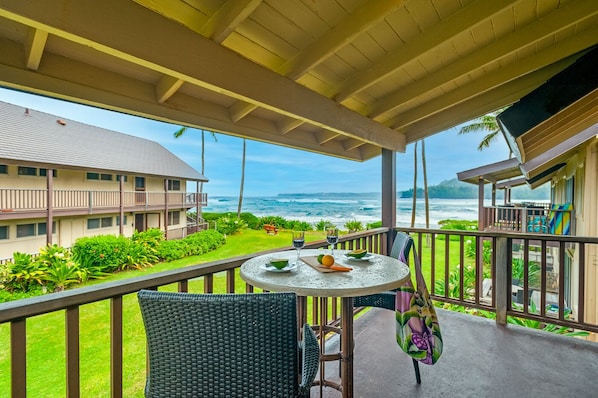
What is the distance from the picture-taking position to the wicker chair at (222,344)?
891 millimetres

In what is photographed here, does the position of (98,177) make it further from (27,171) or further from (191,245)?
(191,245)

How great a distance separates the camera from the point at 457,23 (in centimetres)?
191

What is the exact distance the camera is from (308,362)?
3.59 ft

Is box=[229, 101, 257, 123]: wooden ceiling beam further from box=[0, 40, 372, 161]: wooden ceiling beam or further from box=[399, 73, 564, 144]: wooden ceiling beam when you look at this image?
box=[399, 73, 564, 144]: wooden ceiling beam

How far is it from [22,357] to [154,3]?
1.58m

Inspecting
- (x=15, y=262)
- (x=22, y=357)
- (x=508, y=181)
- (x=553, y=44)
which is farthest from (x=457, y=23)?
(x=508, y=181)

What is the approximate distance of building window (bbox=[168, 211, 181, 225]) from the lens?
12.2 m

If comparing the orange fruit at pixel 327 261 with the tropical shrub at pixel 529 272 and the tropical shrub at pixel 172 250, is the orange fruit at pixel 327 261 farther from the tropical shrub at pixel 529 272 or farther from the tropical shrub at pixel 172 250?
the tropical shrub at pixel 172 250

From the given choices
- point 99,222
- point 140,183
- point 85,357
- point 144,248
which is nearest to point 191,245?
point 144,248

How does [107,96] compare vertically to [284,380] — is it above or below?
above

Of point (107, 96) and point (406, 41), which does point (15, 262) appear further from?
point (406, 41)

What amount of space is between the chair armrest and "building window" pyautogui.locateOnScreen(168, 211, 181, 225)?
1214 cm

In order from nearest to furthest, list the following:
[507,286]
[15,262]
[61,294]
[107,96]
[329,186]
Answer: [61,294], [107,96], [507,286], [15,262], [329,186]

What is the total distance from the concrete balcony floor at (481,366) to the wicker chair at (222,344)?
126 centimetres
